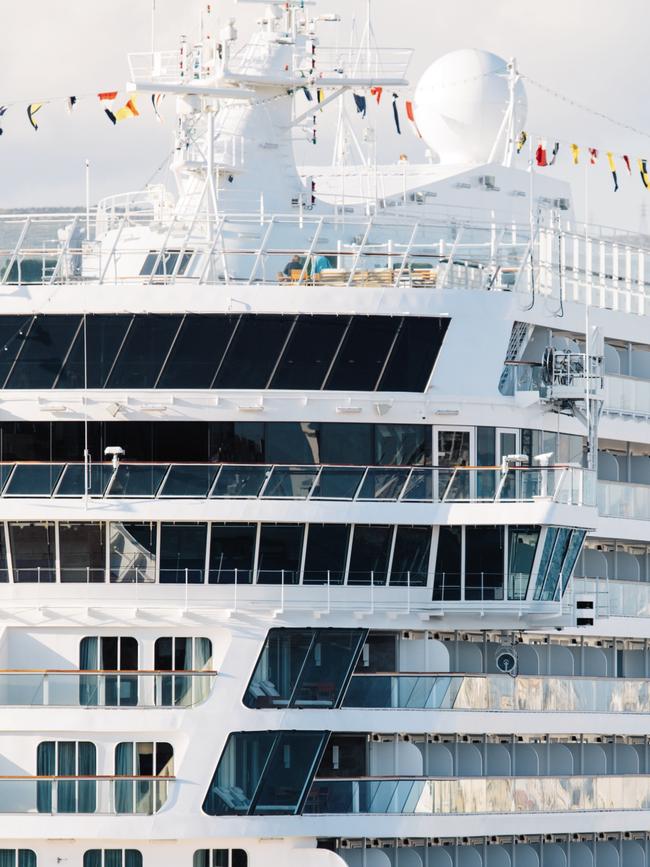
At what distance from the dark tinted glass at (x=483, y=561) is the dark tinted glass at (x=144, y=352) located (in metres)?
6.56

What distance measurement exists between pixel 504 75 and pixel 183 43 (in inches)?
520

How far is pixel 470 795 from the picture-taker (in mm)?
48344

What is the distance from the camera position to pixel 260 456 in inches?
1879

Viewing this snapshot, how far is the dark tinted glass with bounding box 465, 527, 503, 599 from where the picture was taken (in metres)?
47.9

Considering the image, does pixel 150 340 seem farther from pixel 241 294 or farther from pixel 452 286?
pixel 452 286

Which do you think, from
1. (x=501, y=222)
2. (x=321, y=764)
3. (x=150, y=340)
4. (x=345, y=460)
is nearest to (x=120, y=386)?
(x=150, y=340)

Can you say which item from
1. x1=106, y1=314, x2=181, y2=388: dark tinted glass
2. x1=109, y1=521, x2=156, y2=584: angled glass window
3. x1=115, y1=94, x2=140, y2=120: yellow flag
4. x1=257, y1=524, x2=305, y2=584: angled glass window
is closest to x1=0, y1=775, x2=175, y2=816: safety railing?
x1=109, y1=521, x2=156, y2=584: angled glass window

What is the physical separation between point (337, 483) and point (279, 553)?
1.68 m

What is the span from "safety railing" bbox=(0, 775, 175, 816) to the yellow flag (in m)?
16.5

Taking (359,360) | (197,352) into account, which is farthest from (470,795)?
(197,352)

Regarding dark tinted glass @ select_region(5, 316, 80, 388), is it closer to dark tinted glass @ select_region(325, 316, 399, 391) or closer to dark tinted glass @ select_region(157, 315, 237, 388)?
dark tinted glass @ select_region(157, 315, 237, 388)

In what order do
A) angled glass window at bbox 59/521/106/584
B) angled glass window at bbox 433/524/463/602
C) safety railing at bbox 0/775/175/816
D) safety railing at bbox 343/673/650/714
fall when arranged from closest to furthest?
safety railing at bbox 0/775/175/816, angled glass window at bbox 59/521/106/584, safety railing at bbox 343/673/650/714, angled glass window at bbox 433/524/463/602

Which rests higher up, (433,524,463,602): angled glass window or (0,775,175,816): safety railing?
(433,524,463,602): angled glass window

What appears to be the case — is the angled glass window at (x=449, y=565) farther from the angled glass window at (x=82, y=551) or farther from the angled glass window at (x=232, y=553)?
the angled glass window at (x=82, y=551)
